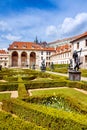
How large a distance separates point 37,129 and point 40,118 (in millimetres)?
846

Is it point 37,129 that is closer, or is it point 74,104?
point 37,129

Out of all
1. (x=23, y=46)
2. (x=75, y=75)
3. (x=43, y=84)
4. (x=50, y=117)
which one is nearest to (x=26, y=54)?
(x=23, y=46)

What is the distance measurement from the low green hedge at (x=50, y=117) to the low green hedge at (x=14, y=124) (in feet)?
1.84

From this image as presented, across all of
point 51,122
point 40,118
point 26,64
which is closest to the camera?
point 51,122

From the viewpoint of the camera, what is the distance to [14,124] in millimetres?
4500

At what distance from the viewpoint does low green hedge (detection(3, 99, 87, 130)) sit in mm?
4121

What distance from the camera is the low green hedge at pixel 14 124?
4.26 meters

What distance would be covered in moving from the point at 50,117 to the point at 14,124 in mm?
978

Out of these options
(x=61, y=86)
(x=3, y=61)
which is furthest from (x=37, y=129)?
(x=3, y=61)

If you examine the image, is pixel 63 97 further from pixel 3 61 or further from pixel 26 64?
pixel 3 61

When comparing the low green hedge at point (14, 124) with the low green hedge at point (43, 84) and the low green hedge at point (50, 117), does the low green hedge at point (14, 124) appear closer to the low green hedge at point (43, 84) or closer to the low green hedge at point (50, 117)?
the low green hedge at point (50, 117)

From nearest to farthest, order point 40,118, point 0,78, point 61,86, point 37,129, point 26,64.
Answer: point 37,129, point 40,118, point 61,86, point 0,78, point 26,64

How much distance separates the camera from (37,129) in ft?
13.6

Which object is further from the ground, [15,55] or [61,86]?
[15,55]
